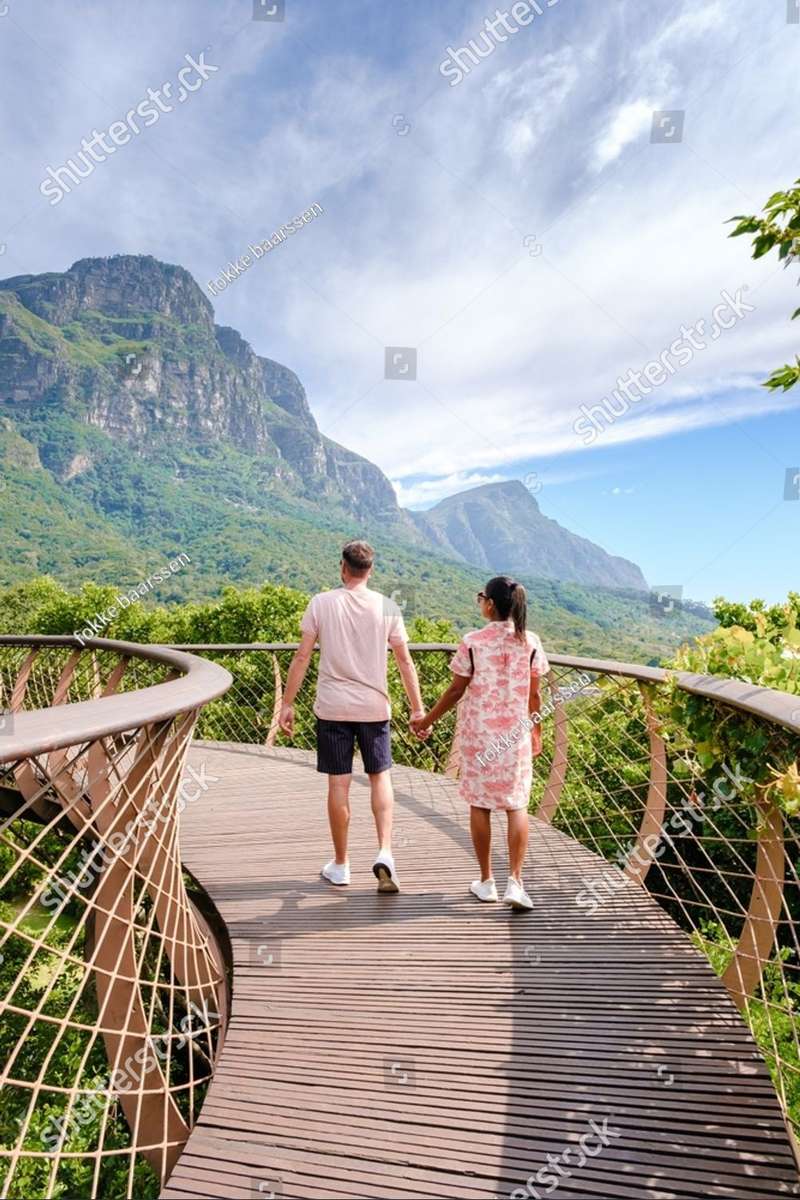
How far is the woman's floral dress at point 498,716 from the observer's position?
320 cm

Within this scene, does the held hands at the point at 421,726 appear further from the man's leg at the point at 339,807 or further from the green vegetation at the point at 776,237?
the green vegetation at the point at 776,237

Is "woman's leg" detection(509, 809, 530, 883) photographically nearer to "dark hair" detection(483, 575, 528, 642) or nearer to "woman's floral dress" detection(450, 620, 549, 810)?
"woman's floral dress" detection(450, 620, 549, 810)

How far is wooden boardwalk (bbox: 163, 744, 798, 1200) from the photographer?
5.39ft

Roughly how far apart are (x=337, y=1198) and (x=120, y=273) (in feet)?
646

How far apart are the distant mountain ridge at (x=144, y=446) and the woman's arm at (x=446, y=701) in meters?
49.4

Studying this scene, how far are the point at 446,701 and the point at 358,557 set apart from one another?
800 millimetres

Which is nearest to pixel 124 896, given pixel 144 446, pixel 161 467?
pixel 161 467

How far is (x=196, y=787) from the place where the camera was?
559 centimetres

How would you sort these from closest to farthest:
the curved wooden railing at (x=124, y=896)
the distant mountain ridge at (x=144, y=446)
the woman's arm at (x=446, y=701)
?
1. the curved wooden railing at (x=124, y=896)
2. the woman's arm at (x=446, y=701)
3. the distant mountain ridge at (x=144, y=446)

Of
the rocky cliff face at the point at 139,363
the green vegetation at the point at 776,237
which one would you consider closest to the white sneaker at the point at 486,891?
the green vegetation at the point at 776,237

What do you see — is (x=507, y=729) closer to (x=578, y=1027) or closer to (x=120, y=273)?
(x=578, y=1027)

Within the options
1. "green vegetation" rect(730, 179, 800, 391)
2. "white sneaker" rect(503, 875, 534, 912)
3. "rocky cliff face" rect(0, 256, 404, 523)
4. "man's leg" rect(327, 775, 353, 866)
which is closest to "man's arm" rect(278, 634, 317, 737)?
"man's leg" rect(327, 775, 353, 866)

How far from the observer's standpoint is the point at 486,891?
3.28 m

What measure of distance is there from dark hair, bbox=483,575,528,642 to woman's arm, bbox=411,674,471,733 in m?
0.35
